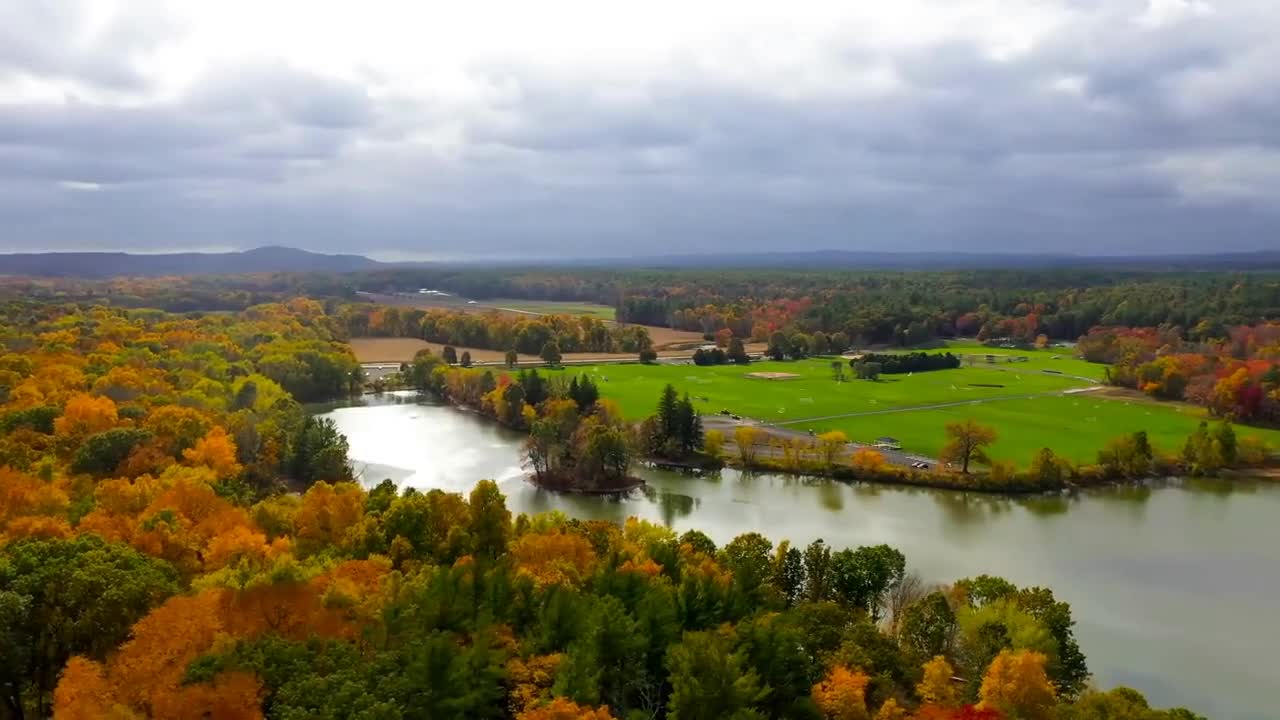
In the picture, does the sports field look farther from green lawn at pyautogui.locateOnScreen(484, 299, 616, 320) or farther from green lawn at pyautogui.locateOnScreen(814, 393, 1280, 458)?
green lawn at pyautogui.locateOnScreen(484, 299, 616, 320)

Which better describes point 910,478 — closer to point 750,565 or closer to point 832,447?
point 832,447

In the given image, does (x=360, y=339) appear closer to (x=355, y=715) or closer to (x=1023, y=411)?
(x=1023, y=411)

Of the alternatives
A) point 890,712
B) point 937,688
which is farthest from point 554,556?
point 937,688

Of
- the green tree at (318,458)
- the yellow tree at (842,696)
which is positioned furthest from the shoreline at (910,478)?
the yellow tree at (842,696)

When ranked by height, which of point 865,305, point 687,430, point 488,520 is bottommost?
point 687,430

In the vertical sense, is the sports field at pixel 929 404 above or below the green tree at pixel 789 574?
below

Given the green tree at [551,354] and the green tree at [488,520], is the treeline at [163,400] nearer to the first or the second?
the green tree at [488,520]

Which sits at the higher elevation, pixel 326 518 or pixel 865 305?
pixel 865 305
